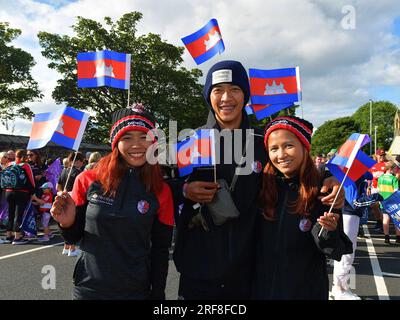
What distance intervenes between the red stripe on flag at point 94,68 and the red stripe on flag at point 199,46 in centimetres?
73

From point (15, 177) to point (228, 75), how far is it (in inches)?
281

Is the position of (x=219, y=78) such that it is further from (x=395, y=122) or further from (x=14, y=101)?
(x=395, y=122)

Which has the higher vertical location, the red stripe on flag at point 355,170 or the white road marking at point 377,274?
the red stripe on flag at point 355,170

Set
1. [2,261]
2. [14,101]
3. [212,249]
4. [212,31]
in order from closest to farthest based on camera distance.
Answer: [212,249], [212,31], [2,261], [14,101]

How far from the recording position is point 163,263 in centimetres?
231

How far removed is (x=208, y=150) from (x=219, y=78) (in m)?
0.48

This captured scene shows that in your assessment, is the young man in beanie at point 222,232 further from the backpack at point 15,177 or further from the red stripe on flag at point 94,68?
the backpack at point 15,177

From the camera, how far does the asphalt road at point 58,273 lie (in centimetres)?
498

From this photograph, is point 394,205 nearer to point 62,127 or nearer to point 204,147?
point 204,147

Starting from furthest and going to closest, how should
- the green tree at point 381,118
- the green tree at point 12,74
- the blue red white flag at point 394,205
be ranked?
the green tree at point 381,118 → the green tree at point 12,74 → the blue red white flag at point 394,205

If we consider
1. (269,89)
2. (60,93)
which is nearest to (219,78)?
(269,89)

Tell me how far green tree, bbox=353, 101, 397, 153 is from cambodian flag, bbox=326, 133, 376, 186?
82.7 meters

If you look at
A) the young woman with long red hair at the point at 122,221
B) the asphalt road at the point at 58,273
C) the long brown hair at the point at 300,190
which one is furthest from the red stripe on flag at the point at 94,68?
the asphalt road at the point at 58,273

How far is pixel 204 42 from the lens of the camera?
396 centimetres
